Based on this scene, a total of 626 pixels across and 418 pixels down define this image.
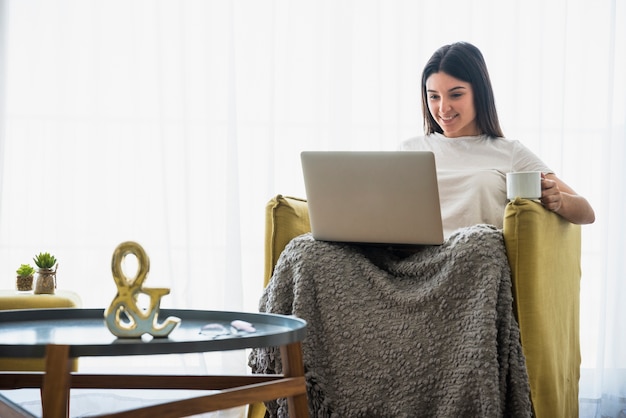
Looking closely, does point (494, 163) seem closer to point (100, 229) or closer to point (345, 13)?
point (345, 13)

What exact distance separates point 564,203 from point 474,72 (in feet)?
1.99

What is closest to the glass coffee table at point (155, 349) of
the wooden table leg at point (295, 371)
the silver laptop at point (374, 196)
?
the wooden table leg at point (295, 371)

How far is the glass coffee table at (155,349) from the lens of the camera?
1015 mm

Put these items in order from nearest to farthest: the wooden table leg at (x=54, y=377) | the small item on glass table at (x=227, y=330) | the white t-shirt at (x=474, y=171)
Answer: the wooden table leg at (x=54, y=377) < the small item on glass table at (x=227, y=330) < the white t-shirt at (x=474, y=171)

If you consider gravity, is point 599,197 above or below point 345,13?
below

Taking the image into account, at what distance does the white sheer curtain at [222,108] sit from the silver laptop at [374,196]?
1.04 m

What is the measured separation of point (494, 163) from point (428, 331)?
0.78m

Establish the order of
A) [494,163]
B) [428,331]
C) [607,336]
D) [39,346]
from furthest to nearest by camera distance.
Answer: [607,336] → [494,163] → [428,331] → [39,346]

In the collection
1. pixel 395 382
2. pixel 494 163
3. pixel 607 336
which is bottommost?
pixel 607 336

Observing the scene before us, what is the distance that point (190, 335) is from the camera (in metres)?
Result: 1.18

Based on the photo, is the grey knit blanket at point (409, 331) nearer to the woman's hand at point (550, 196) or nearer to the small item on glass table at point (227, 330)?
the woman's hand at point (550, 196)

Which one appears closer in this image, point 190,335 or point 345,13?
point 190,335

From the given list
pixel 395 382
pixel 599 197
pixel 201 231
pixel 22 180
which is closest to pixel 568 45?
pixel 599 197

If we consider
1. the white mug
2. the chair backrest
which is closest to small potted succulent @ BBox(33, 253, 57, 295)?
the chair backrest
